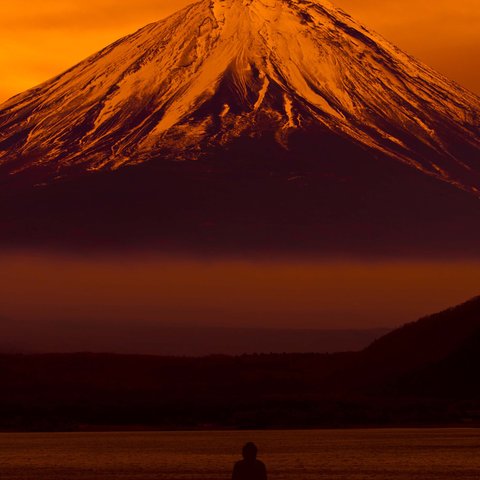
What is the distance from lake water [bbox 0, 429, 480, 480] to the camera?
74.9 m

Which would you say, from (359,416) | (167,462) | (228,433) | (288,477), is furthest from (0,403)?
(288,477)

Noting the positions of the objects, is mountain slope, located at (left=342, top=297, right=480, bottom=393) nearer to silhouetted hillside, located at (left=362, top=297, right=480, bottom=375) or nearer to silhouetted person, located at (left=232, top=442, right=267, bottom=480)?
silhouetted hillside, located at (left=362, top=297, right=480, bottom=375)

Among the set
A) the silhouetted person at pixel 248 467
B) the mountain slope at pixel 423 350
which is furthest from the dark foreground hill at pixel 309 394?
the silhouetted person at pixel 248 467

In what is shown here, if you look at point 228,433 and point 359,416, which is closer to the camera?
point 359,416

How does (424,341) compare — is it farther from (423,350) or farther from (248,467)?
(248,467)

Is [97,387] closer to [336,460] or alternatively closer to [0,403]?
[0,403]

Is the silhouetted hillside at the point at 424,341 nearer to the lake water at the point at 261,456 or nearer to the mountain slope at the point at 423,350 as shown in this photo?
the mountain slope at the point at 423,350

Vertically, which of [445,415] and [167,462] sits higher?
[445,415]

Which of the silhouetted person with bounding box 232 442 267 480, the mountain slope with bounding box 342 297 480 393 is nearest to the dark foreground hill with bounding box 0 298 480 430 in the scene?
the mountain slope with bounding box 342 297 480 393

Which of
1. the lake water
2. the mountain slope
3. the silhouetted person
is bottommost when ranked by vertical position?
the silhouetted person

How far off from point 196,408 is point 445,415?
60.8 feet

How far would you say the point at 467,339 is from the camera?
120m

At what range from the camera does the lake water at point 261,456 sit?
2950 inches

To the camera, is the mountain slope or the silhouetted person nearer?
the silhouetted person
